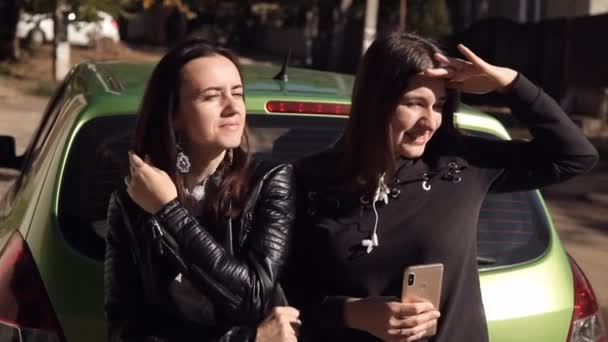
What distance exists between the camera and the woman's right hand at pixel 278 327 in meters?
2.13

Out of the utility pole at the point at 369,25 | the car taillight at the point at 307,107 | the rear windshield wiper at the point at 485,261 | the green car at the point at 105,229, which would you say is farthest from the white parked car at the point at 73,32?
the rear windshield wiper at the point at 485,261

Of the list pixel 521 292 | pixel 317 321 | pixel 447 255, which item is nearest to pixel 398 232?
pixel 447 255

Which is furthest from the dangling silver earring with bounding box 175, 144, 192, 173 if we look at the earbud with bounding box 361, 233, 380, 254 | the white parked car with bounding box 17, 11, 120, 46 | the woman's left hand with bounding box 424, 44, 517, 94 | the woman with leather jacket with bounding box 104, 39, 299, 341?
the white parked car with bounding box 17, 11, 120, 46

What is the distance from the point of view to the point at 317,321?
2.27m

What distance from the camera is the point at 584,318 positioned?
302cm

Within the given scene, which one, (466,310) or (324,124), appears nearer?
(466,310)

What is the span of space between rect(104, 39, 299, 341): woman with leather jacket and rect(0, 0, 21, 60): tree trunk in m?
21.1

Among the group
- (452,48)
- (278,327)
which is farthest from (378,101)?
(452,48)

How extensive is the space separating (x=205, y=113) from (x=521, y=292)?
45.6 inches

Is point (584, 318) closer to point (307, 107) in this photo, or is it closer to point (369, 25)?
point (307, 107)

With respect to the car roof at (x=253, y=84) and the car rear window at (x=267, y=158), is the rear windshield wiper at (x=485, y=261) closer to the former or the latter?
the car rear window at (x=267, y=158)

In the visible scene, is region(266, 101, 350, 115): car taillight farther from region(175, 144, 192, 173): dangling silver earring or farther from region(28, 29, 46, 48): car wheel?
region(28, 29, 46, 48): car wheel

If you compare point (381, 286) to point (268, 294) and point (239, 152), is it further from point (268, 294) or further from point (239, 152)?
point (239, 152)

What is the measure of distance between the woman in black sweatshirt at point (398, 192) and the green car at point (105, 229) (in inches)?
23.5
